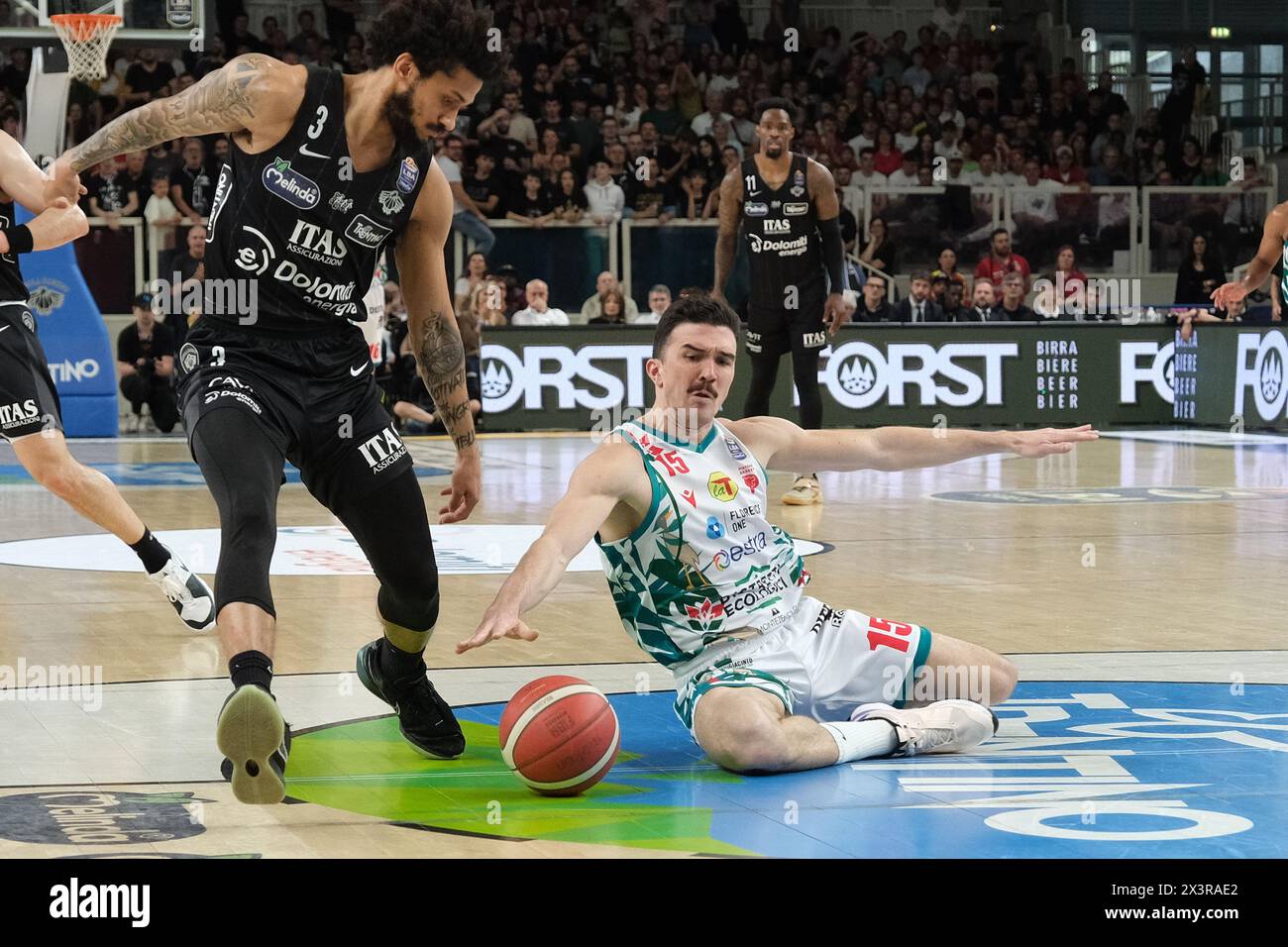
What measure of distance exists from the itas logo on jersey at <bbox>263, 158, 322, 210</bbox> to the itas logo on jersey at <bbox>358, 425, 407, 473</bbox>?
61 centimetres

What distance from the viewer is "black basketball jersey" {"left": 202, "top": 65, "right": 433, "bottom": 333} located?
4.42m

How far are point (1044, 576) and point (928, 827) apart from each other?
4432 millimetres

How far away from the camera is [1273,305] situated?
19547mm

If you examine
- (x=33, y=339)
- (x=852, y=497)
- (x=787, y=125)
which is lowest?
(x=852, y=497)

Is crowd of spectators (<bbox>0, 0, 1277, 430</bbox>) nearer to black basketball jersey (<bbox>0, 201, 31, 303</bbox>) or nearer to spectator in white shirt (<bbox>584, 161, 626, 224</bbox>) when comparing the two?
spectator in white shirt (<bbox>584, 161, 626, 224</bbox>)

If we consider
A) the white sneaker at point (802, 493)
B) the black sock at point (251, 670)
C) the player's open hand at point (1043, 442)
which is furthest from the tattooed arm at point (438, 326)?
the white sneaker at point (802, 493)

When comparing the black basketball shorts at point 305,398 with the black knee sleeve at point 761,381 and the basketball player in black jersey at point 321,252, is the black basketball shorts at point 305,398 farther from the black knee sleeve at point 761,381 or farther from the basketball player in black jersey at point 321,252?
the black knee sleeve at point 761,381

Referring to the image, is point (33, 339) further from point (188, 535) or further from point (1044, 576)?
point (1044, 576)

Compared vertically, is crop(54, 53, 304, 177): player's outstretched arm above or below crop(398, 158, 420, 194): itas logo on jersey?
above

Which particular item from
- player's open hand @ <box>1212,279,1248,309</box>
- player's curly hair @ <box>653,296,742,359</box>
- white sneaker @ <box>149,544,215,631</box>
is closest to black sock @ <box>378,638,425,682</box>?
player's curly hair @ <box>653,296,742,359</box>

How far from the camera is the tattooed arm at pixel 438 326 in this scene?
4.73 metres

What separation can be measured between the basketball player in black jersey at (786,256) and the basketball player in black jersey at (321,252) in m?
7.27
